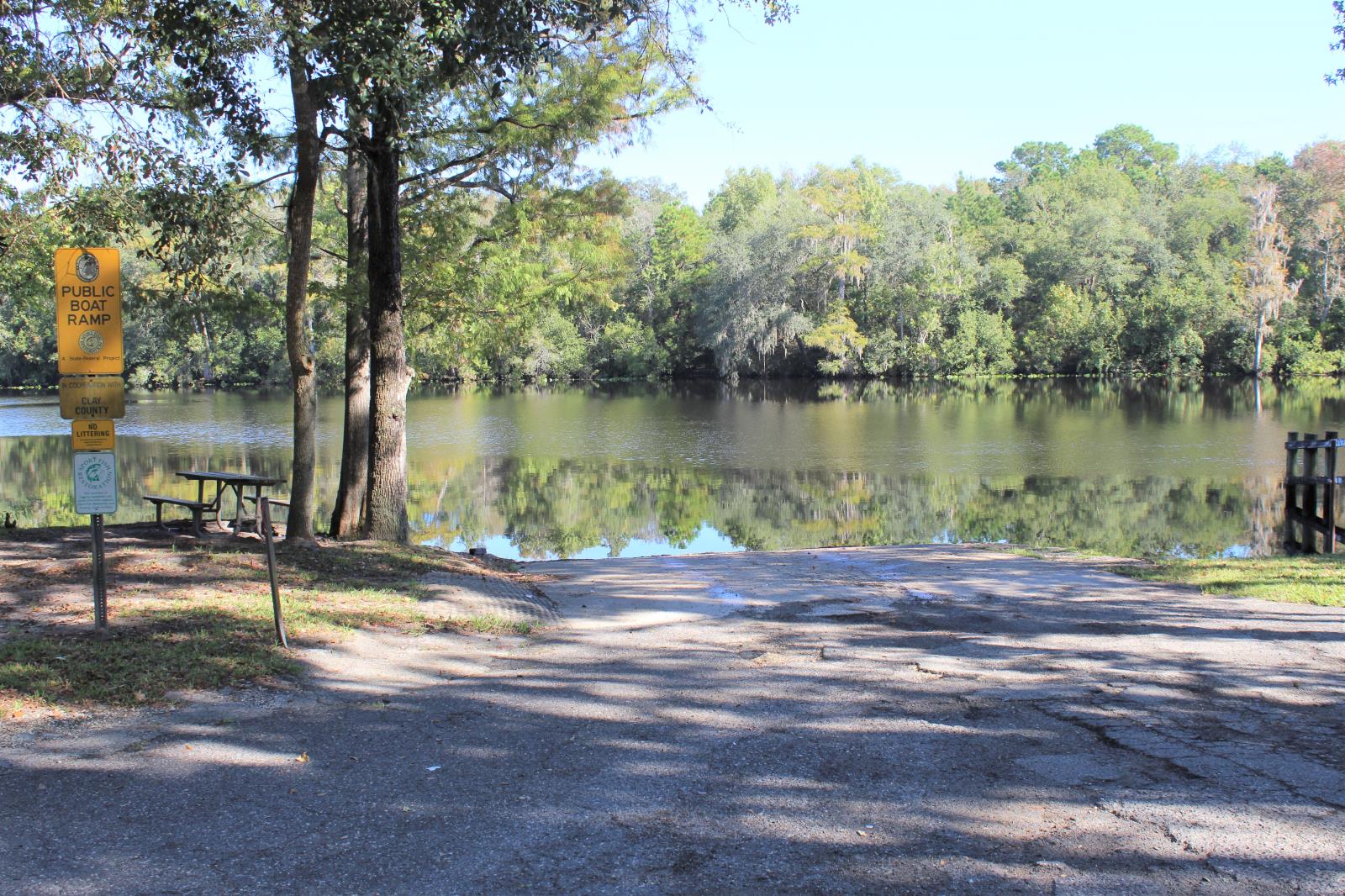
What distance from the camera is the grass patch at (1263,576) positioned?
1025 centimetres

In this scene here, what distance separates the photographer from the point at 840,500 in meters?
26.6

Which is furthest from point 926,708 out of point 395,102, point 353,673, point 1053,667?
point 395,102

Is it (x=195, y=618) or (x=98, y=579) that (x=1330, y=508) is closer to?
(x=195, y=618)

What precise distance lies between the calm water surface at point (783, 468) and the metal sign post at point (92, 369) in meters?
13.6

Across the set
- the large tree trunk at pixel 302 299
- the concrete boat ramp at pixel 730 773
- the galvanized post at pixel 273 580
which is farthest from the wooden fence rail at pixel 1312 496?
the galvanized post at pixel 273 580

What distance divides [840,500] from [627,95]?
13557 mm

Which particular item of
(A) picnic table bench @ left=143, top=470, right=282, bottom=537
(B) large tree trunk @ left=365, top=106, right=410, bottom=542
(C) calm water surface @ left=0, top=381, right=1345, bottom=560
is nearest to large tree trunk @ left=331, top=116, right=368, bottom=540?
(B) large tree trunk @ left=365, top=106, right=410, bottom=542

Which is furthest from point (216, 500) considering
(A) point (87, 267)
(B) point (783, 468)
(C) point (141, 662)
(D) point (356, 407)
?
(B) point (783, 468)

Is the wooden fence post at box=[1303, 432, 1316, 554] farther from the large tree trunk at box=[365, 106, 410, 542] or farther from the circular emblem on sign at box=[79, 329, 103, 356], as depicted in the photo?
the circular emblem on sign at box=[79, 329, 103, 356]

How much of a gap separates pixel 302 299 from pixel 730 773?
7.88 meters

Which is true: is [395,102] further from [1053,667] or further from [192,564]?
[1053,667]

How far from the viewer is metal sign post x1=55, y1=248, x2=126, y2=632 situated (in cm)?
696

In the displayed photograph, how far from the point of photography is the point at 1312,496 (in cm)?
1773

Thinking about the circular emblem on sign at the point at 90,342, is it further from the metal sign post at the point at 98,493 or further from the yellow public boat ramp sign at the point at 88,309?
the metal sign post at the point at 98,493
